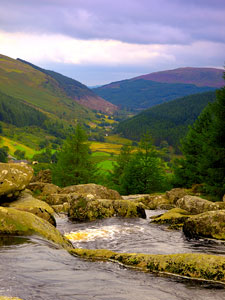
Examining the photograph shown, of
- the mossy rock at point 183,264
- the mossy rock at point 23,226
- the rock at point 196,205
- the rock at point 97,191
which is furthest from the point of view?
the rock at point 97,191

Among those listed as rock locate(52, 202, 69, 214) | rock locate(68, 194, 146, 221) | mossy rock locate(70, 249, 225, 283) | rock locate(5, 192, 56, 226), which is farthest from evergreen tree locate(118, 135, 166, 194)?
mossy rock locate(70, 249, 225, 283)

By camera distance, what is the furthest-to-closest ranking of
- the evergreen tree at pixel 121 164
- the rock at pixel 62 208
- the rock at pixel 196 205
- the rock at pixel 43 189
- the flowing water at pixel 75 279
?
the evergreen tree at pixel 121 164
the rock at pixel 43 189
the rock at pixel 62 208
the rock at pixel 196 205
the flowing water at pixel 75 279

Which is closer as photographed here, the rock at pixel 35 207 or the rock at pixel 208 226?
the rock at pixel 208 226

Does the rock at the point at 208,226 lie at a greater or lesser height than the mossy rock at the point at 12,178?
lesser

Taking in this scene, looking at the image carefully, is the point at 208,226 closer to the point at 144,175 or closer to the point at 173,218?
→ the point at 173,218

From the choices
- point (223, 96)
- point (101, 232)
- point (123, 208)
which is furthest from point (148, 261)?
point (223, 96)

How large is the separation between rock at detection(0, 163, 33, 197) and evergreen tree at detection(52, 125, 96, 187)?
966 inches

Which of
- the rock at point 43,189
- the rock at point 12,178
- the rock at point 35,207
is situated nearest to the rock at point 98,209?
the rock at point 35,207

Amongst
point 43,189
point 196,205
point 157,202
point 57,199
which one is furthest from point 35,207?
point 157,202

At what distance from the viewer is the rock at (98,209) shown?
2355 cm

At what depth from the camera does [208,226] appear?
17719 millimetres

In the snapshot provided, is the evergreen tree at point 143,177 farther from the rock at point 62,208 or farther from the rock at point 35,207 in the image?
the rock at point 35,207

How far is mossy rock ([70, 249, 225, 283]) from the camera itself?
9109mm

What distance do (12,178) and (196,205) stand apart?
642 inches
